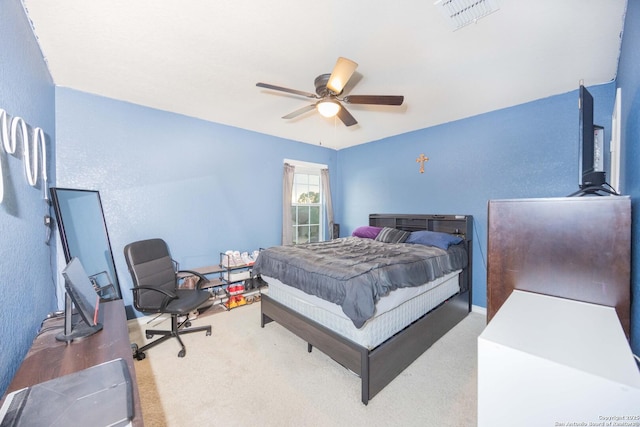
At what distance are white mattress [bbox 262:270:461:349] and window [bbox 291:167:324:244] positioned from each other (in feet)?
6.72

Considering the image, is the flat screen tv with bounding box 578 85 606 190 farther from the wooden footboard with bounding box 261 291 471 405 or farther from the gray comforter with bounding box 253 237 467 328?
the wooden footboard with bounding box 261 291 471 405

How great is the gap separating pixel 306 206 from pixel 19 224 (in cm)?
388

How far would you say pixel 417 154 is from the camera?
3969 mm

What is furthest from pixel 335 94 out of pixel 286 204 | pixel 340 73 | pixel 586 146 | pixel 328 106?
pixel 286 204

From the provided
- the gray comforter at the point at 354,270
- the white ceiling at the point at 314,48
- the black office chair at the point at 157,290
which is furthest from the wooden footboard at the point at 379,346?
the white ceiling at the point at 314,48

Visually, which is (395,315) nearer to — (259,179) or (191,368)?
(191,368)

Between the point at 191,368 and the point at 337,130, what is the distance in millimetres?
3693

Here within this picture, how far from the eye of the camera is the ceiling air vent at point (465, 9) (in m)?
1.46

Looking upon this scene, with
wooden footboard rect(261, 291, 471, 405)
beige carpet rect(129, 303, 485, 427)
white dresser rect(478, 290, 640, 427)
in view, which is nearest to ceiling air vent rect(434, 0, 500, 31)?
white dresser rect(478, 290, 640, 427)

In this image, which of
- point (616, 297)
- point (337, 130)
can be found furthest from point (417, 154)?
point (616, 297)

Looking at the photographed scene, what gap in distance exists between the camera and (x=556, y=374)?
706mm

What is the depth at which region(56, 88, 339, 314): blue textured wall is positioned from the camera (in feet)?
8.73

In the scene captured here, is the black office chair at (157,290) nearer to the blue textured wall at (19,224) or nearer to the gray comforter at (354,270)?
the blue textured wall at (19,224)

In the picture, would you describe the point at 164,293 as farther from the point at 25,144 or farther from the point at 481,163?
the point at 481,163
